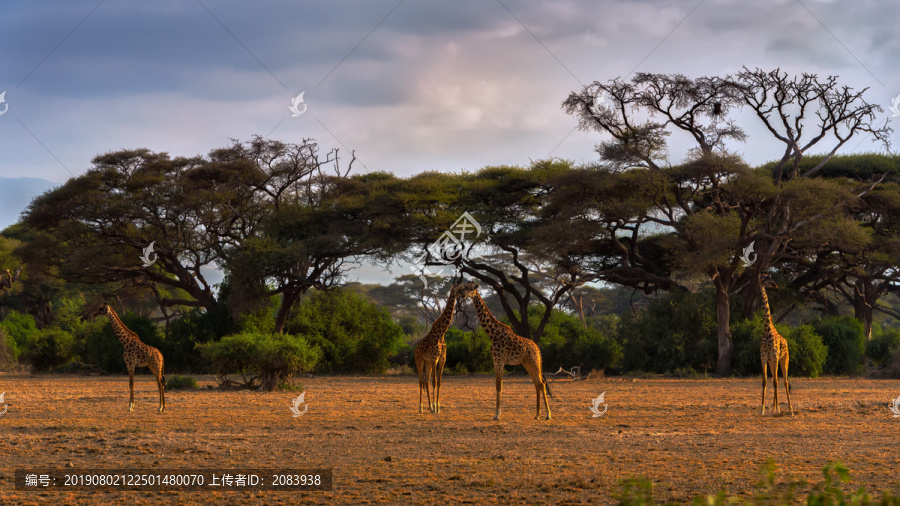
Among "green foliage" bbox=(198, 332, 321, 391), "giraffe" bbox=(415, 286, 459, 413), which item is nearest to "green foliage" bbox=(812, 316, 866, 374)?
"green foliage" bbox=(198, 332, 321, 391)

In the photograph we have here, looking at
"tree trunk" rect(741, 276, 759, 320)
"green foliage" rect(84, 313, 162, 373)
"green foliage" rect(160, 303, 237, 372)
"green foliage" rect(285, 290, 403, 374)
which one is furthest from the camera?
"green foliage" rect(160, 303, 237, 372)

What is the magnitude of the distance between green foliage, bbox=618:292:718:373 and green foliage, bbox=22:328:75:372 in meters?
20.0

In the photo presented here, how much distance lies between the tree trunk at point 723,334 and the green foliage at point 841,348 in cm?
374

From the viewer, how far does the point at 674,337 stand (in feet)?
95.2

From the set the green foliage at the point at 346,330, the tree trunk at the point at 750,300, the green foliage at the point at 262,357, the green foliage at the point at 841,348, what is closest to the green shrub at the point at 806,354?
the green foliage at the point at 841,348

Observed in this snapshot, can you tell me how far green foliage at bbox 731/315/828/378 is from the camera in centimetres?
2720

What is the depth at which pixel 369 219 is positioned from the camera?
105 ft

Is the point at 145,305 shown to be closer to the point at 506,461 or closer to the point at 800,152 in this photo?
the point at 800,152

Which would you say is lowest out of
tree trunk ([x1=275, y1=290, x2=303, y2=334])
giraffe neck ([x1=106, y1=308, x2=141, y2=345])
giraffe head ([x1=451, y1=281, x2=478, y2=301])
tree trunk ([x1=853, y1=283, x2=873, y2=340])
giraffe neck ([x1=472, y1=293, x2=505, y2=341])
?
giraffe neck ([x1=106, y1=308, x2=141, y2=345])

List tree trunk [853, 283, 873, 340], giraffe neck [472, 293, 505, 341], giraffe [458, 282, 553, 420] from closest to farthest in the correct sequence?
giraffe [458, 282, 553, 420]
giraffe neck [472, 293, 505, 341]
tree trunk [853, 283, 873, 340]

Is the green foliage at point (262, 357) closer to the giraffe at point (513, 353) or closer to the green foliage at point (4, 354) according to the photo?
the giraffe at point (513, 353)

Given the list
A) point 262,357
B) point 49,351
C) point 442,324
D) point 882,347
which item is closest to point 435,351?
point 442,324

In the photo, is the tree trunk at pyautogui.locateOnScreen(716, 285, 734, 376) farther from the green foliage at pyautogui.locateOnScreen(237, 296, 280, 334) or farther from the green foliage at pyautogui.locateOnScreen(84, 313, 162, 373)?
the green foliage at pyautogui.locateOnScreen(84, 313, 162, 373)

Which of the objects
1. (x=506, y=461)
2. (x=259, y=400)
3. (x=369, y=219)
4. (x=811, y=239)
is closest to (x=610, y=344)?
(x=811, y=239)
